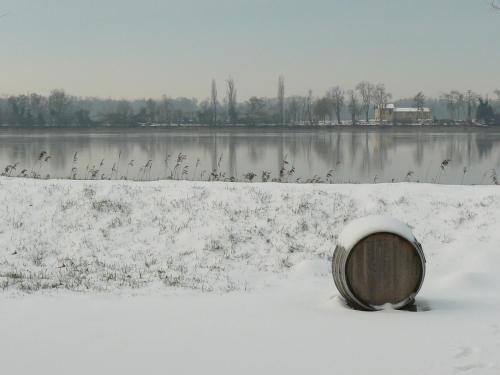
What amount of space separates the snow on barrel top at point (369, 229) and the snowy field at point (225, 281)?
84 centimetres

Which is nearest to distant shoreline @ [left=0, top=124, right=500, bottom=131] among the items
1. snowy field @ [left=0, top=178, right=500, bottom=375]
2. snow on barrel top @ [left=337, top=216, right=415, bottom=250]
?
snowy field @ [left=0, top=178, right=500, bottom=375]

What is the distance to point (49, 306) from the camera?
695 centimetres

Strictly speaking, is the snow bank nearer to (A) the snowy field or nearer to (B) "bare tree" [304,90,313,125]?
(A) the snowy field

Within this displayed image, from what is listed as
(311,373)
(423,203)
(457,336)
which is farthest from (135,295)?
(423,203)

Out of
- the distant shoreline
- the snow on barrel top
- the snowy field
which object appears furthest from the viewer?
the distant shoreline

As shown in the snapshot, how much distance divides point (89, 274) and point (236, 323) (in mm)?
3698

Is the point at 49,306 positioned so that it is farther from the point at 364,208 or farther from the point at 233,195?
the point at 364,208

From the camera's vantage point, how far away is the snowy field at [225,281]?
17.4 feet

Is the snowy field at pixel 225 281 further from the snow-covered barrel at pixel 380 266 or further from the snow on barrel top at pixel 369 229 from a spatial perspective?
the snow on barrel top at pixel 369 229

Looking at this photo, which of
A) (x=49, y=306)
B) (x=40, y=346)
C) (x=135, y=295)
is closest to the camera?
(x=40, y=346)

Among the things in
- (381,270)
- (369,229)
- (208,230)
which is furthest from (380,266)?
(208,230)

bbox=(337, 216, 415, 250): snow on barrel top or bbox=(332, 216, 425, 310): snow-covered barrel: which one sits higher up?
bbox=(337, 216, 415, 250): snow on barrel top

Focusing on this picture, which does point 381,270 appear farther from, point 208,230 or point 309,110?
point 309,110

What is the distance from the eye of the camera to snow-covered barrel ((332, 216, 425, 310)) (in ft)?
21.5
